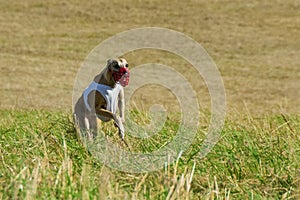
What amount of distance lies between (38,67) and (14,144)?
1971cm

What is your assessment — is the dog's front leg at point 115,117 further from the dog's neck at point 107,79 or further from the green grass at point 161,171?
the dog's neck at point 107,79

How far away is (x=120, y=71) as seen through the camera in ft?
18.5

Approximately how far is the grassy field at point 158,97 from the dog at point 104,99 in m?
0.14

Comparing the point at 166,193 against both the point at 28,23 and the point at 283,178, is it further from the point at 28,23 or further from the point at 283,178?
the point at 28,23

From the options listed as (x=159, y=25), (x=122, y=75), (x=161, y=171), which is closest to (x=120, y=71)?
(x=122, y=75)

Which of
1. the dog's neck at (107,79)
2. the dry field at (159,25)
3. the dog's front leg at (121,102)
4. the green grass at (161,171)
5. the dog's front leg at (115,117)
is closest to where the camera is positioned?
the green grass at (161,171)

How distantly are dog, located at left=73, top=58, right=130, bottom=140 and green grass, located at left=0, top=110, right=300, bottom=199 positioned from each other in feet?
0.41

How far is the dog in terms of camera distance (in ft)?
18.5

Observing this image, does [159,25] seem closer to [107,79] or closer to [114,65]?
[107,79]

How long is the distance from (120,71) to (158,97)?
15694mm

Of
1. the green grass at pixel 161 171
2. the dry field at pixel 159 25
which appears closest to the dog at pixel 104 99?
the green grass at pixel 161 171

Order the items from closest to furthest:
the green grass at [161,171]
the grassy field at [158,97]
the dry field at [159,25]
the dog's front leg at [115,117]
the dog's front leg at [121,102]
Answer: the green grass at [161,171] < the grassy field at [158,97] < the dog's front leg at [115,117] < the dog's front leg at [121,102] < the dry field at [159,25]

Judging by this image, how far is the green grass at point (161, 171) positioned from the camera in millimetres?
3645

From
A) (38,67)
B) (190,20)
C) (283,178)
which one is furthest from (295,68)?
(283,178)
